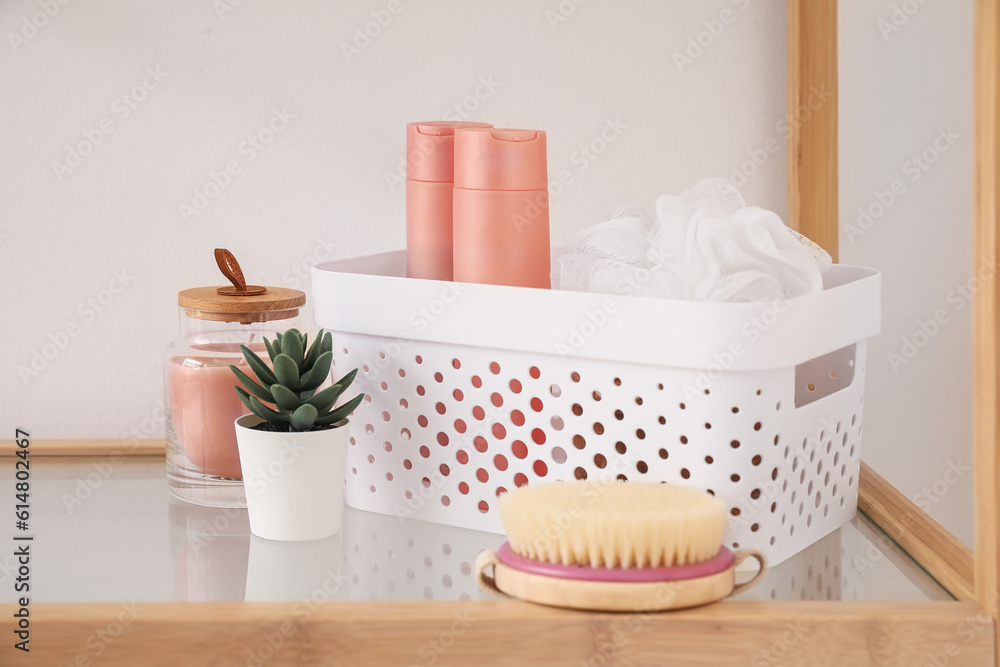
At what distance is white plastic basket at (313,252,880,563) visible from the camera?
0.55m

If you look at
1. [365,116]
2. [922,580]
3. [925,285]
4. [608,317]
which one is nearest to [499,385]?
[608,317]

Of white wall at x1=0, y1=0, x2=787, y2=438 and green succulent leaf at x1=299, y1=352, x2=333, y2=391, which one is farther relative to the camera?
white wall at x1=0, y1=0, x2=787, y2=438

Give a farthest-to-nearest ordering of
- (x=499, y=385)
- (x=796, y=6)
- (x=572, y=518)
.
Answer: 1. (x=796, y=6)
2. (x=499, y=385)
3. (x=572, y=518)

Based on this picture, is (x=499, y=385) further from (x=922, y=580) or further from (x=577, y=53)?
(x=577, y=53)

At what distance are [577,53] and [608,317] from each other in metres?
0.40

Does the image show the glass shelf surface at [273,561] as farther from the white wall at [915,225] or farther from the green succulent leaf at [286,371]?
the white wall at [915,225]

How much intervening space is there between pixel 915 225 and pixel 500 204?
45 cm

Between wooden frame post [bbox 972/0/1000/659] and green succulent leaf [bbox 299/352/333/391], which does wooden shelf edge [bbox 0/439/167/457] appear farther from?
wooden frame post [bbox 972/0/1000/659]

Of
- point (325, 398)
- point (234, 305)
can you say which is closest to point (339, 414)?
point (325, 398)

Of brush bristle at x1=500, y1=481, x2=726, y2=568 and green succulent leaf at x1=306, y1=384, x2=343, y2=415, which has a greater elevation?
green succulent leaf at x1=306, y1=384, x2=343, y2=415

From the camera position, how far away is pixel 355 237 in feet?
2.98

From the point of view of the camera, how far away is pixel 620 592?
480 mm

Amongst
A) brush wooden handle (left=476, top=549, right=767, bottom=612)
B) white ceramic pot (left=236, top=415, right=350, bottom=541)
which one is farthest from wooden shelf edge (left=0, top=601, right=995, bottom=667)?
white ceramic pot (left=236, top=415, right=350, bottom=541)

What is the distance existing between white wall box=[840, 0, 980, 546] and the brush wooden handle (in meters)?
0.47
